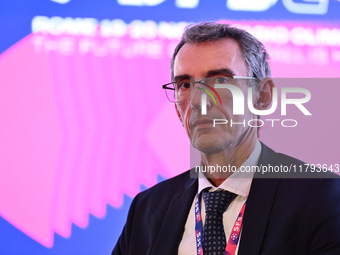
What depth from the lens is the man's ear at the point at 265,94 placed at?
1.88m

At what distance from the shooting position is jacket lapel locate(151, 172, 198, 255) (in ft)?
5.64

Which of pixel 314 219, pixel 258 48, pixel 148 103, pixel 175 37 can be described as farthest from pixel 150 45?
pixel 314 219

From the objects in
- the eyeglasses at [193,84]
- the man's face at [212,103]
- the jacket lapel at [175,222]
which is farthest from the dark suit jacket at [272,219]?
the eyeglasses at [193,84]

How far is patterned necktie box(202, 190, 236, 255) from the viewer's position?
1625 mm

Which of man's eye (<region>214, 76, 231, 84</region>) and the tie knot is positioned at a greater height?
man's eye (<region>214, 76, 231, 84</region>)

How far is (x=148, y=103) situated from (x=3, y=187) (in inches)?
37.8

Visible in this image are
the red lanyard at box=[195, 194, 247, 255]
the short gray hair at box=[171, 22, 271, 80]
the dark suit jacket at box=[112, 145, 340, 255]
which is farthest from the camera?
the short gray hair at box=[171, 22, 271, 80]

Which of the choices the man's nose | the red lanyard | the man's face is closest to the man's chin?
the man's face

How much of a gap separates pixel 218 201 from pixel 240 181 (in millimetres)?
104

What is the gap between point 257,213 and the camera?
160cm

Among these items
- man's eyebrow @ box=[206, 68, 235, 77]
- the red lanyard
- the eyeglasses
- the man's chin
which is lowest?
the red lanyard

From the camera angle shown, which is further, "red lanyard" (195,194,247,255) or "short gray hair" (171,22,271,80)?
"short gray hair" (171,22,271,80)

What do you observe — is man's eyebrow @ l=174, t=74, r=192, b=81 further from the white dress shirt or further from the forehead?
the white dress shirt

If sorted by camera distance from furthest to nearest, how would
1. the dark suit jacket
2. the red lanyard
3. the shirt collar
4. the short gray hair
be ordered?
the short gray hair → the shirt collar → the red lanyard → the dark suit jacket
